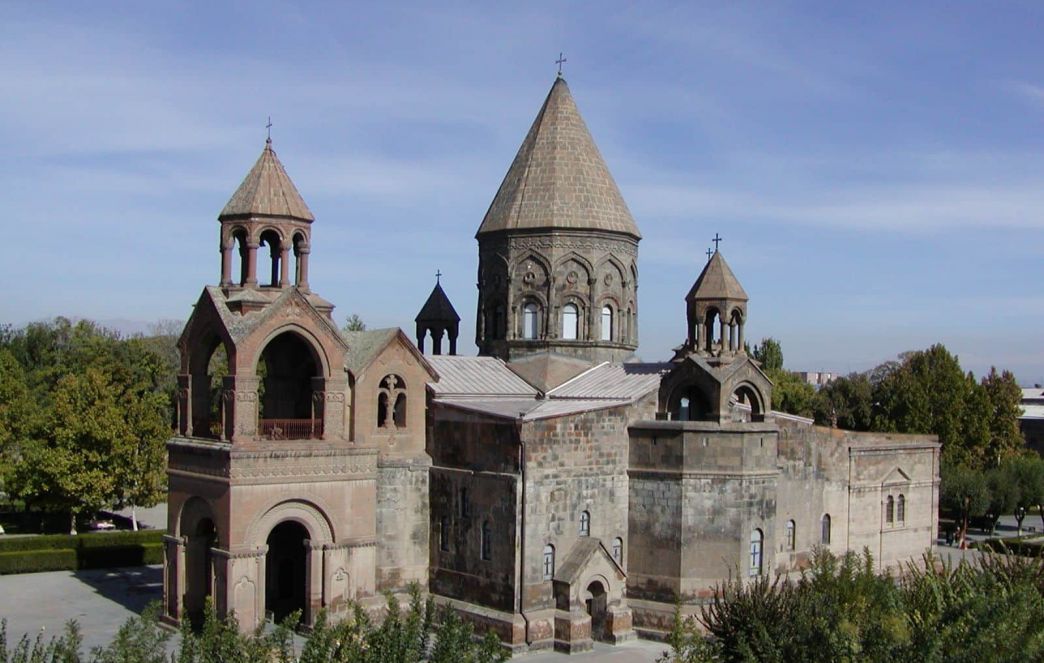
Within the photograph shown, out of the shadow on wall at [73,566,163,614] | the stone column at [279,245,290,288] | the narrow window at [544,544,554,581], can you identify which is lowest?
the shadow on wall at [73,566,163,614]

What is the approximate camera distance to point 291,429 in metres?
24.9

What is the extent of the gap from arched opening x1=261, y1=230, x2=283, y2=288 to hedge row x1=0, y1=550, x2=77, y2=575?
526 inches

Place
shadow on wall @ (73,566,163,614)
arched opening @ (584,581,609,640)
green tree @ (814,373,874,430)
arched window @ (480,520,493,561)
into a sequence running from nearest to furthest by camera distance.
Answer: arched window @ (480,520,493,561)
arched opening @ (584,581,609,640)
shadow on wall @ (73,566,163,614)
green tree @ (814,373,874,430)

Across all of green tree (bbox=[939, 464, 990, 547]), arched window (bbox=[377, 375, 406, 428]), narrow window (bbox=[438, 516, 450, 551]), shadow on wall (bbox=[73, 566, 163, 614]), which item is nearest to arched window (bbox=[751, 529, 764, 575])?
narrow window (bbox=[438, 516, 450, 551])

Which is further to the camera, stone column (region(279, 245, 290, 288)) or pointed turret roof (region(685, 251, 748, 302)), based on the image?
pointed turret roof (region(685, 251, 748, 302))

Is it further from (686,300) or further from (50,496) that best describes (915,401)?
(50,496)

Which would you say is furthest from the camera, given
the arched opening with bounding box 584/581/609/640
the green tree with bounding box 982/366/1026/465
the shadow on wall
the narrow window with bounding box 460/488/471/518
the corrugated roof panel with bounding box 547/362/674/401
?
the green tree with bounding box 982/366/1026/465

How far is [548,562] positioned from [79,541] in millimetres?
17903

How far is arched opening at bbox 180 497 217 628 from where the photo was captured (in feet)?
81.3

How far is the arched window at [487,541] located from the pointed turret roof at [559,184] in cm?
968

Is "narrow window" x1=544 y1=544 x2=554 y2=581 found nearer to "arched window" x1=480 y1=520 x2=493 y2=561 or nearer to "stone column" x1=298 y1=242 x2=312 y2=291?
"arched window" x1=480 y1=520 x2=493 y2=561

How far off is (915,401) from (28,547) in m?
37.6

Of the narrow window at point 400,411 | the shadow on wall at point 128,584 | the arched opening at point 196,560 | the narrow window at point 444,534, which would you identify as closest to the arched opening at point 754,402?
the narrow window at point 444,534

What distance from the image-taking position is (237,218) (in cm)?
2484
